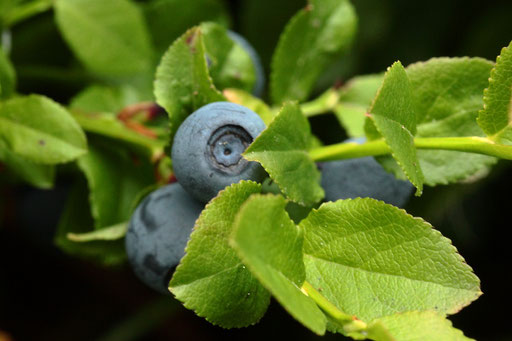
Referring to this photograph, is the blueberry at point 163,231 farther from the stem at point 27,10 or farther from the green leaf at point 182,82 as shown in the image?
the stem at point 27,10

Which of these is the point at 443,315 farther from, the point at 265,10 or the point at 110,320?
the point at 110,320

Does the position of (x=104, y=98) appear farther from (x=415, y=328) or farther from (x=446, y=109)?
(x=415, y=328)

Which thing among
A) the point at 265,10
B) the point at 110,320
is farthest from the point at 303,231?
the point at 110,320

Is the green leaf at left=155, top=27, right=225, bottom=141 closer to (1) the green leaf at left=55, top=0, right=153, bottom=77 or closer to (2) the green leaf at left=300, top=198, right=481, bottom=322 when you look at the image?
(2) the green leaf at left=300, top=198, right=481, bottom=322

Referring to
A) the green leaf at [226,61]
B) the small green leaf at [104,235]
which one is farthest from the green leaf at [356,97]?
the small green leaf at [104,235]

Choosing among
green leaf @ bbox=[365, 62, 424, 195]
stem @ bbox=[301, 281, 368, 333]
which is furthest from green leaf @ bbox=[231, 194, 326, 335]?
green leaf @ bbox=[365, 62, 424, 195]

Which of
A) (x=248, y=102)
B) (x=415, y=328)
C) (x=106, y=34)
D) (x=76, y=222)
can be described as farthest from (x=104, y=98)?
(x=415, y=328)

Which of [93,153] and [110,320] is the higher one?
[93,153]
